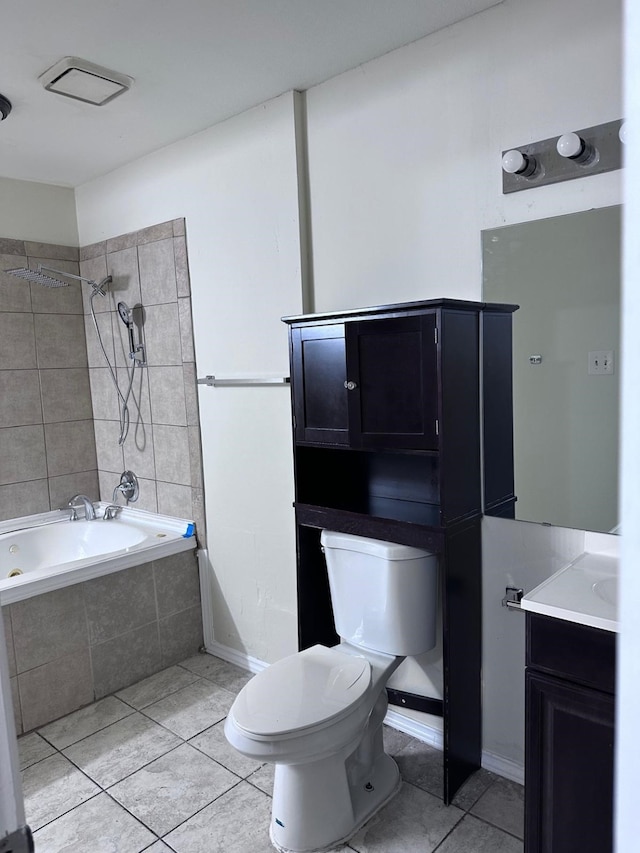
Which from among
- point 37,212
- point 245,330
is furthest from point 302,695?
point 37,212

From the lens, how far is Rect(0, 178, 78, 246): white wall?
3.34 metres

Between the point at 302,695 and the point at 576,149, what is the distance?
5.70ft

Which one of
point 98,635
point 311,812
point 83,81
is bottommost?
point 311,812

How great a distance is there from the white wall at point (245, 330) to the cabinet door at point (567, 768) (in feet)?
4.40

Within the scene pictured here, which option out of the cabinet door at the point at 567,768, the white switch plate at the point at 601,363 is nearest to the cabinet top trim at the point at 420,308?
the white switch plate at the point at 601,363

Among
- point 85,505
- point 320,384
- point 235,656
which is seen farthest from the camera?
point 85,505

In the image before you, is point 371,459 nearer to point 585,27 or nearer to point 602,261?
point 602,261

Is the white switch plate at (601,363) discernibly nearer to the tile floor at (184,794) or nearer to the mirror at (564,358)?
the mirror at (564,358)

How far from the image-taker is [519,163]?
188cm

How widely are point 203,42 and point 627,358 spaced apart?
2216 millimetres

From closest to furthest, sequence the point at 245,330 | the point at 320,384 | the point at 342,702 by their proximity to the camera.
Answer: the point at 342,702 → the point at 320,384 → the point at 245,330

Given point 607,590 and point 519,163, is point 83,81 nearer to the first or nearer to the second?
point 519,163

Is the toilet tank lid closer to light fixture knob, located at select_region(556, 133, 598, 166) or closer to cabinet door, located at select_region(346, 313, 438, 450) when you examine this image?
cabinet door, located at select_region(346, 313, 438, 450)

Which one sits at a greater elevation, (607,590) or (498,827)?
Result: (607,590)
